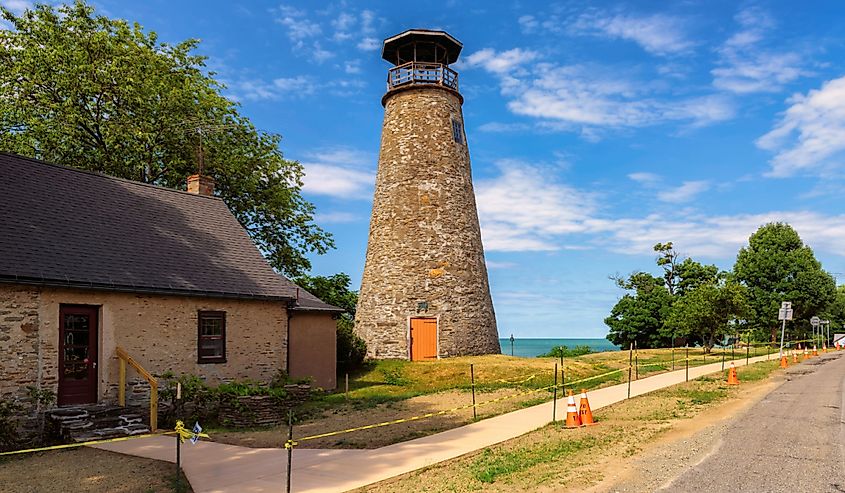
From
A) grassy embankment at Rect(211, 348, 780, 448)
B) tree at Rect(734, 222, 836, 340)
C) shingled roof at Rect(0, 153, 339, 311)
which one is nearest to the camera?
grassy embankment at Rect(211, 348, 780, 448)

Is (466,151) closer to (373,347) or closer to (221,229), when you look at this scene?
(373,347)

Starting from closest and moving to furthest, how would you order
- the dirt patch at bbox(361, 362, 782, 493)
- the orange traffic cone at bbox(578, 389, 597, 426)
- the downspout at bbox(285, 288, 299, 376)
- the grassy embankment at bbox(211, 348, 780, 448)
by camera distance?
the dirt patch at bbox(361, 362, 782, 493), the orange traffic cone at bbox(578, 389, 597, 426), the grassy embankment at bbox(211, 348, 780, 448), the downspout at bbox(285, 288, 299, 376)

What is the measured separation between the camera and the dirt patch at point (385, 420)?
45.1 feet

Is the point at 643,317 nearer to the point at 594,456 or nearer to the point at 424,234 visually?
the point at 424,234

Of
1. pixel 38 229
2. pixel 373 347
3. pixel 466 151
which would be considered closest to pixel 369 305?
pixel 373 347

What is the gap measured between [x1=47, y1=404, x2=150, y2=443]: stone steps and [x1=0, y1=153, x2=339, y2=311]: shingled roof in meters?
2.96

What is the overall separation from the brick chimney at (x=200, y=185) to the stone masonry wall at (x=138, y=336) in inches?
260

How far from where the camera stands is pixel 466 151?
34.9 metres

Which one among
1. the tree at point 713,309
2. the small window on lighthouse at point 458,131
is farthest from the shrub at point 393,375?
the tree at point 713,309

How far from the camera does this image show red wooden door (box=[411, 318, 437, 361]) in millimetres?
31844

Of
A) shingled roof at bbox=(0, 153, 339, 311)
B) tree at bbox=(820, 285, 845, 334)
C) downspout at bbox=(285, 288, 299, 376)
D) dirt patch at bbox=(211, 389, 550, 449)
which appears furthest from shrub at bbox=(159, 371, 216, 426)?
tree at bbox=(820, 285, 845, 334)

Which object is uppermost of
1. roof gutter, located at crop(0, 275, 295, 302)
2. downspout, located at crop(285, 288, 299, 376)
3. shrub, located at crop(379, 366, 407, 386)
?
roof gutter, located at crop(0, 275, 295, 302)

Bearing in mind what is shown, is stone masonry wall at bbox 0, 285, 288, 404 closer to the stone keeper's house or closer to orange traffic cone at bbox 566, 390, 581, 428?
the stone keeper's house

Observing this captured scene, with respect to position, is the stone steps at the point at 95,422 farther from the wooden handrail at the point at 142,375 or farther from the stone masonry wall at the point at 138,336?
the stone masonry wall at the point at 138,336
